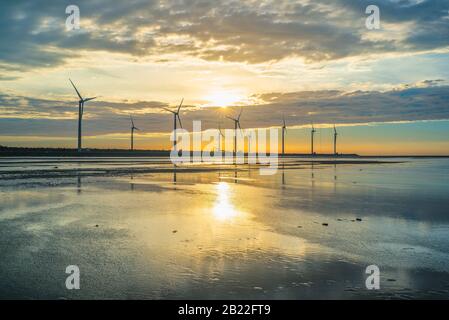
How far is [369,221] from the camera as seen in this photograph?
15.6 m

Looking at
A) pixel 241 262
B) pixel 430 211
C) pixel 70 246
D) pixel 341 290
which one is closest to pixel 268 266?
pixel 241 262

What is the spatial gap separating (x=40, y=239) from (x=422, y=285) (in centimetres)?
1042

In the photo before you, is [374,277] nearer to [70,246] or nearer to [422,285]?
[422,285]

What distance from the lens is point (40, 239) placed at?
1212 cm

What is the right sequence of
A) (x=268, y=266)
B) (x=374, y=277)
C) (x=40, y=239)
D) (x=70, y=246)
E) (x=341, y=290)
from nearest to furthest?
(x=341, y=290) < (x=374, y=277) < (x=268, y=266) < (x=70, y=246) < (x=40, y=239)

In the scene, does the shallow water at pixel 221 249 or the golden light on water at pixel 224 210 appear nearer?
the shallow water at pixel 221 249

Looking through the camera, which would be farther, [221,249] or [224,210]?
[224,210]

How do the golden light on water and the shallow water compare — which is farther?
the golden light on water
